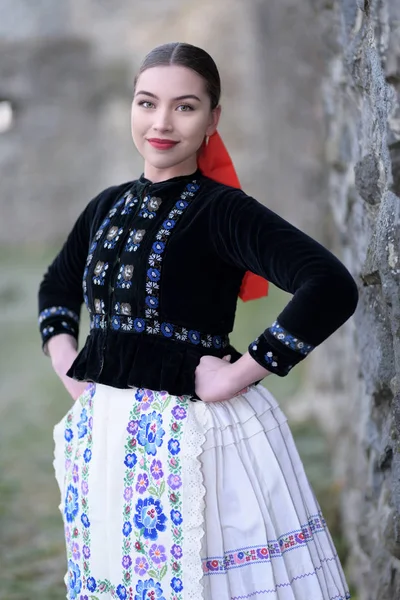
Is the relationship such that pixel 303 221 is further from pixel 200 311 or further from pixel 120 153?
pixel 120 153

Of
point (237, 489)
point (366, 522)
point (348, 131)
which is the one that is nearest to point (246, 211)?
point (237, 489)

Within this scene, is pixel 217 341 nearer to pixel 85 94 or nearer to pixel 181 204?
pixel 181 204

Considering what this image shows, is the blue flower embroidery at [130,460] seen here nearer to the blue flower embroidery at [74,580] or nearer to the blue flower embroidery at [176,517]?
the blue flower embroidery at [176,517]

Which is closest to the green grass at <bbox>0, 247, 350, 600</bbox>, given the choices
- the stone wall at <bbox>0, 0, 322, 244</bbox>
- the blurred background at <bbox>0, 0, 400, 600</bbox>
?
the blurred background at <bbox>0, 0, 400, 600</bbox>

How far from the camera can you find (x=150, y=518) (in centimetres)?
154

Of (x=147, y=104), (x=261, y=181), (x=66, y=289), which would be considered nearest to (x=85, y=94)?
(x=261, y=181)

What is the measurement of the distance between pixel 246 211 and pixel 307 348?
0.27 metres

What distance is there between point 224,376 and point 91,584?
18.9 inches

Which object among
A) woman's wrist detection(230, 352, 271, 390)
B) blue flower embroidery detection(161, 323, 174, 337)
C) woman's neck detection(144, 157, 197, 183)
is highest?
woman's neck detection(144, 157, 197, 183)

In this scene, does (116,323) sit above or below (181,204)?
below

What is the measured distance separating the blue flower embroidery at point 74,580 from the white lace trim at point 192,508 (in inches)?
10.6

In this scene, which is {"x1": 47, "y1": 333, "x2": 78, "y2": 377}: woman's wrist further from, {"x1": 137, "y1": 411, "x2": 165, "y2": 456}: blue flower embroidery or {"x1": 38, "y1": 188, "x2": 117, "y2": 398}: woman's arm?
{"x1": 137, "y1": 411, "x2": 165, "y2": 456}: blue flower embroidery

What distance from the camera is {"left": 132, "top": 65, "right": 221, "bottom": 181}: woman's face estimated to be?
159cm

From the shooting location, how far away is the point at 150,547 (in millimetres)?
1532
